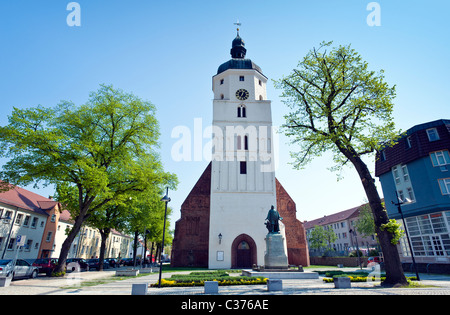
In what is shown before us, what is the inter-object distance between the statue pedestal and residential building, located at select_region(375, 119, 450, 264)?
10.1 m

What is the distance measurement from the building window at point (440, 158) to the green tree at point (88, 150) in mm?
24257

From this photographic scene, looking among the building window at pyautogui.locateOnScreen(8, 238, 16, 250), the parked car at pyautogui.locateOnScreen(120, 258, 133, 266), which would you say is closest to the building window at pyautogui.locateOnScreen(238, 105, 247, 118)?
the building window at pyautogui.locateOnScreen(8, 238, 16, 250)

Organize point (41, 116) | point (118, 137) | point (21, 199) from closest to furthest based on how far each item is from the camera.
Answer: point (41, 116) < point (118, 137) < point (21, 199)

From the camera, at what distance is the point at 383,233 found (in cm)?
1174

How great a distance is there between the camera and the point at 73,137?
18219 mm

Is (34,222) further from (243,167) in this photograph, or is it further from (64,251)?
(243,167)

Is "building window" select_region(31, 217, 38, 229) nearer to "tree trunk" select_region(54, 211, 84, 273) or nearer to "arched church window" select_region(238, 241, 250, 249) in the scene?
"tree trunk" select_region(54, 211, 84, 273)

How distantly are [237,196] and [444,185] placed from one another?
783 inches

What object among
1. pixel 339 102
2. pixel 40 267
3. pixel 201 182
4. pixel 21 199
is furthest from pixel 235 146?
pixel 21 199

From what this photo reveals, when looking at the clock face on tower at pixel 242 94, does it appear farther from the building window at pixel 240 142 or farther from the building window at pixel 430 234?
the building window at pixel 430 234

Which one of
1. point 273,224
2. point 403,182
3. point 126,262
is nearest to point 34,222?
point 126,262

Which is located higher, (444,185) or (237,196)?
(237,196)
